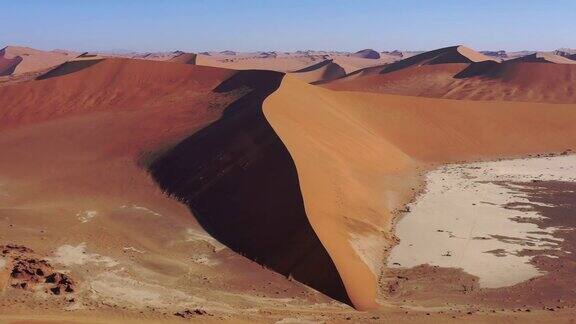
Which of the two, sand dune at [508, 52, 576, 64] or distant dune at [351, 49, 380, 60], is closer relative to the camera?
sand dune at [508, 52, 576, 64]

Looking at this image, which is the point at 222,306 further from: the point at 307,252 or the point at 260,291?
the point at 307,252

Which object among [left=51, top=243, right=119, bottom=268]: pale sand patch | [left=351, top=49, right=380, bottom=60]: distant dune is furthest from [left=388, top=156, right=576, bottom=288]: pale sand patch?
[left=351, top=49, right=380, bottom=60]: distant dune

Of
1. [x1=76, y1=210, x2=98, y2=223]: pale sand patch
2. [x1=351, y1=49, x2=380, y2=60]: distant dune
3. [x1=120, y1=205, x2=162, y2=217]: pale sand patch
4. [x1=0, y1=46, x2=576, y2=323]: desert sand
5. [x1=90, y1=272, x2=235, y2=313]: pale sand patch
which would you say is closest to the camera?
[x1=90, y1=272, x2=235, y2=313]: pale sand patch

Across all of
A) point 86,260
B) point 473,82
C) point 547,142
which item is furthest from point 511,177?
point 473,82

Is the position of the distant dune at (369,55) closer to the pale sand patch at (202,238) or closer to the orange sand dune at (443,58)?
A: the orange sand dune at (443,58)

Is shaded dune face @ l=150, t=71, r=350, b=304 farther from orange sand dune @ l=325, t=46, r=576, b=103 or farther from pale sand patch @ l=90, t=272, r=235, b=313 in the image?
orange sand dune @ l=325, t=46, r=576, b=103

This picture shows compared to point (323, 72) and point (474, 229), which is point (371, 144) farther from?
point (323, 72)
